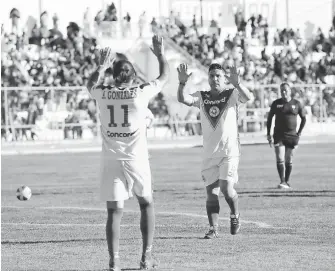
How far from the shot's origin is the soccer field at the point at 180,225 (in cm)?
1094

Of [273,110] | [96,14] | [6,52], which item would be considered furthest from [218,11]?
[273,110]

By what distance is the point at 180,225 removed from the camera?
1459 cm

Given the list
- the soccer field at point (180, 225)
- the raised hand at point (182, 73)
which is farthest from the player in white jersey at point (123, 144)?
the raised hand at point (182, 73)

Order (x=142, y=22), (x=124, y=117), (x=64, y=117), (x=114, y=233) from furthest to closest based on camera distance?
(x=142, y=22) → (x=64, y=117) → (x=124, y=117) → (x=114, y=233)

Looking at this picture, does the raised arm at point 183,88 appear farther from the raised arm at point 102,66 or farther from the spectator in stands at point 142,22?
the spectator in stands at point 142,22

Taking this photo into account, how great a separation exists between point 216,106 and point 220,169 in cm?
76

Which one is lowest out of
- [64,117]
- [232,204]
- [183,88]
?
[64,117]

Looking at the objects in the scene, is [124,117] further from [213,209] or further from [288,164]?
[288,164]

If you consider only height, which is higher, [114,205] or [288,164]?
[114,205]

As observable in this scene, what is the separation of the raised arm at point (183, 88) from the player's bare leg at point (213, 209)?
41.1 inches

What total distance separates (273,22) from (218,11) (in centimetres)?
292

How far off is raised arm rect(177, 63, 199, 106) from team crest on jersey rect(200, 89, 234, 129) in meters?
0.17

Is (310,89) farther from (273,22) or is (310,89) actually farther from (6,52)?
(6,52)

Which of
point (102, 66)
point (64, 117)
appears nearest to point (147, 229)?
point (102, 66)
